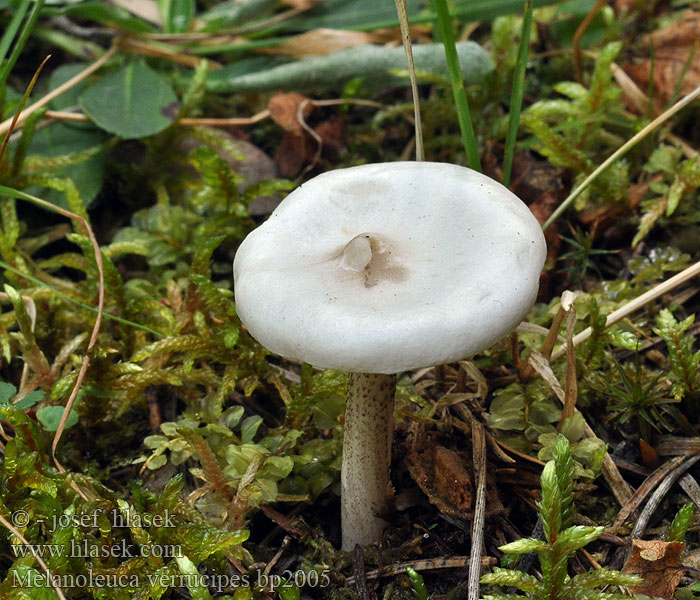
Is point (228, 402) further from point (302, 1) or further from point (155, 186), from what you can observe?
point (302, 1)

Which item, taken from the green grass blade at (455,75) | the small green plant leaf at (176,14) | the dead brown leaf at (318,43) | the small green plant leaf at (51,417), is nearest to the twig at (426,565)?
the small green plant leaf at (51,417)

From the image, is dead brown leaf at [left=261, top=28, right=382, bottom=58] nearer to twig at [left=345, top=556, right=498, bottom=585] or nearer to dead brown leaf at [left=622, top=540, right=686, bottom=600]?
twig at [left=345, top=556, right=498, bottom=585]

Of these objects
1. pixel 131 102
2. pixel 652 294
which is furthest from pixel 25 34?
pixel 652 294

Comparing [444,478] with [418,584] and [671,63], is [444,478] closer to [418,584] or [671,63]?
[418,584]

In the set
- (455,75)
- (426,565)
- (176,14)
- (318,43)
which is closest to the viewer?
(426,565)

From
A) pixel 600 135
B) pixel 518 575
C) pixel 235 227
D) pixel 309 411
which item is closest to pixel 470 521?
pixel 518 575

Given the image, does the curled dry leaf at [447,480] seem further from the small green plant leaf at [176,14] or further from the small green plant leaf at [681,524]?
the small green plant leaf at [176,14]

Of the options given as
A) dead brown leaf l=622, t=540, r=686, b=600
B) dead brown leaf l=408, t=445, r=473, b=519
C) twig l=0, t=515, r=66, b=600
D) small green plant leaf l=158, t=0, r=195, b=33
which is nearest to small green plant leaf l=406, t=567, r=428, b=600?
dead brown leaf l=408, t=445, r=473, b=519
